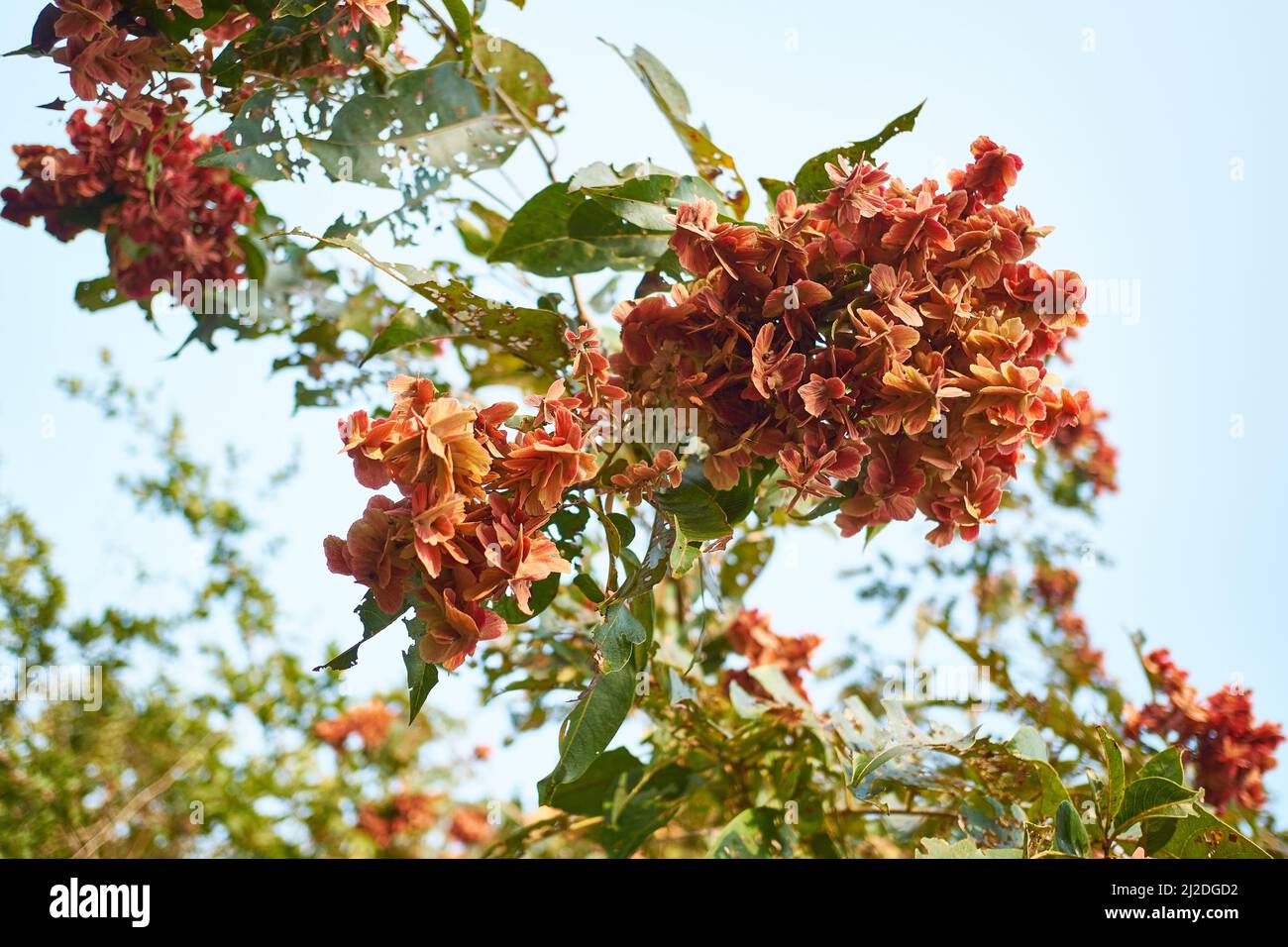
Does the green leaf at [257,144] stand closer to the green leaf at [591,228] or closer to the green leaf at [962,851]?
the green leaf at [591,228]

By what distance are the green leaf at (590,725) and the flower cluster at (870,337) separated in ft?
0.77

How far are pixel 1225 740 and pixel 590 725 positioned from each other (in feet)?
4.14

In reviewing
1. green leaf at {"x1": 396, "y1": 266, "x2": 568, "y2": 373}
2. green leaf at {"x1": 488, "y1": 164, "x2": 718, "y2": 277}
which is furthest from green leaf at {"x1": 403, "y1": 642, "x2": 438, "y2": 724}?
green leaf at {"x1": 488, "y1": 164, "x2": 718, "y2": 277}

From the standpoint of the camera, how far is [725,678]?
1784 mm

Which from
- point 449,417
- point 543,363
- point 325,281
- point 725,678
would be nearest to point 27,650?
point 325,281

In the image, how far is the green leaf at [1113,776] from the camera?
40.8 inches

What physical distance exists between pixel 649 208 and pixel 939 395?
41 centimetres

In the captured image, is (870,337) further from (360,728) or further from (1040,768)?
(360,728)

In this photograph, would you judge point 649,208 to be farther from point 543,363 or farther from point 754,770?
point 754,770

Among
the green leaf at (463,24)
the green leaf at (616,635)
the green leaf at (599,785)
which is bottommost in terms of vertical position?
the green leaf at (599,785)

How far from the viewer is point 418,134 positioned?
1.34 meters

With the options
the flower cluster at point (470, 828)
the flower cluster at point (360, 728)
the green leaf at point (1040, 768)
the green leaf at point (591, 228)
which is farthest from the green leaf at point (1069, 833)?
the flower cluster at point (360, 728)
